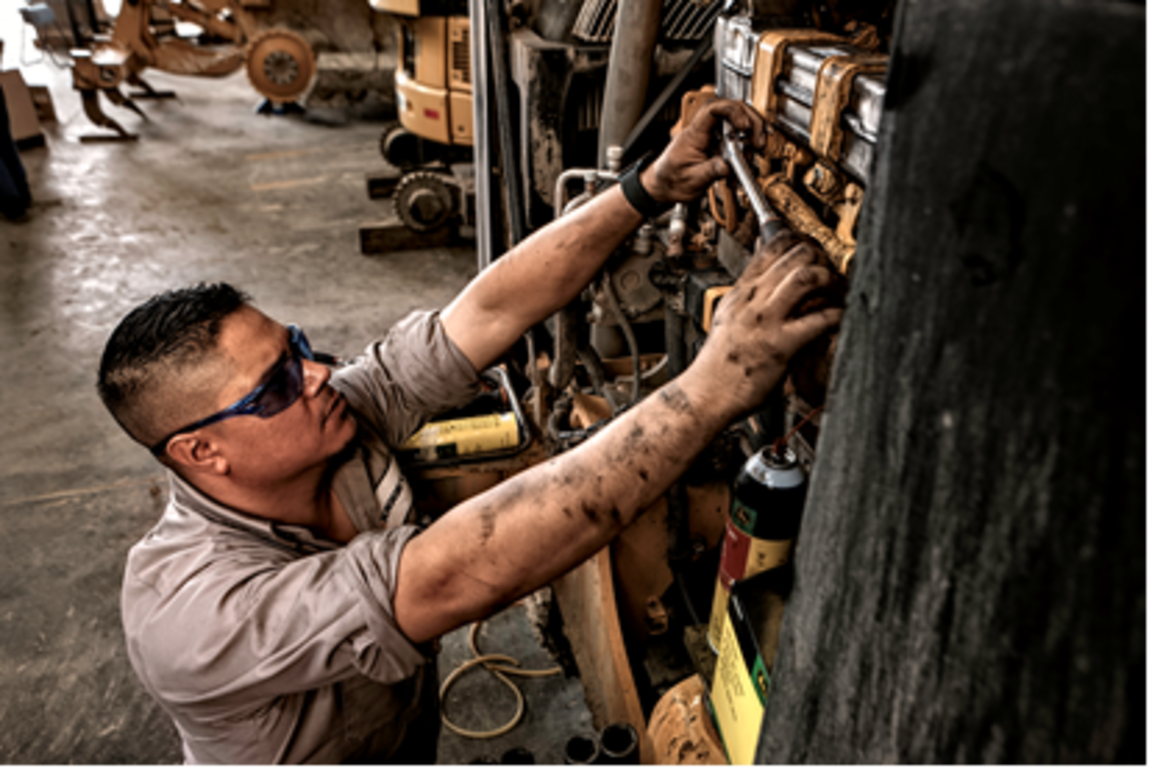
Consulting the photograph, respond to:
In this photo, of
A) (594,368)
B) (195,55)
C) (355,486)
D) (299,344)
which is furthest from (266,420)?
(195,55)

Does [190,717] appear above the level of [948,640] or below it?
below

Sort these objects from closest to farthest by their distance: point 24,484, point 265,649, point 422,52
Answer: point 265,649
point 24,484
point 422,52

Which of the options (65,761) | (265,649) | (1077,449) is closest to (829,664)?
(1077,449)

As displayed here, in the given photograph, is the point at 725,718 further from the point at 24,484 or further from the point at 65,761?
the point at 24,484

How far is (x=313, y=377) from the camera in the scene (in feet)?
4.82

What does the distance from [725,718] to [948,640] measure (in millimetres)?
722

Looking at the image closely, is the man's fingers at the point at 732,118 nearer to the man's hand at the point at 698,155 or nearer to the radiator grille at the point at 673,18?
the man's hand at the point at 698,155

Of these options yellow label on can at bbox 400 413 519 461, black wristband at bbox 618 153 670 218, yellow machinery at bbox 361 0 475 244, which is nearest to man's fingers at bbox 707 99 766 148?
black wristband at bbox 618 153 670 218

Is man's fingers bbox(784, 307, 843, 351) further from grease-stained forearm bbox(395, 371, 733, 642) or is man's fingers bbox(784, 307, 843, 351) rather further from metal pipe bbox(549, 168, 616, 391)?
metal pipe bbox(549, 168, 616, 391)

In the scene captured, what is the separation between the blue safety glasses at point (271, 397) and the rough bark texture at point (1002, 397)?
118 cm

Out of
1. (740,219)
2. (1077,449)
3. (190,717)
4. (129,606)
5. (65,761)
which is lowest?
(65,761)

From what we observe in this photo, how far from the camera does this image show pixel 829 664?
471 millimetres

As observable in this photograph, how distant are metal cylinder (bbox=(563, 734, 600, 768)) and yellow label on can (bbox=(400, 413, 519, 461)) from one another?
1095 millimetres

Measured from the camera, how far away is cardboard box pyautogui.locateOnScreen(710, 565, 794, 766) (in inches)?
35.3
